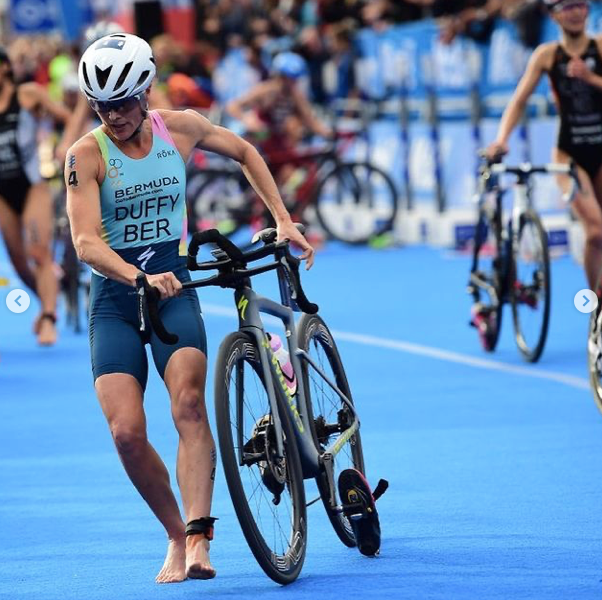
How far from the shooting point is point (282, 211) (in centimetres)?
678

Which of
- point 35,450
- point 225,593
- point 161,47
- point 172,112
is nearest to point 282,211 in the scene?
point 172,112

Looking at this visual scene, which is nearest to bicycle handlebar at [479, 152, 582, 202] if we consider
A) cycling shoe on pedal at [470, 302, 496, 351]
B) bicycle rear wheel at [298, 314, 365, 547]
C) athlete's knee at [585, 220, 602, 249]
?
athlete's knee at [585, 220, 602, 249]

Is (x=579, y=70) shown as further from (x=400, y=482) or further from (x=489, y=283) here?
(x=400, y=482)

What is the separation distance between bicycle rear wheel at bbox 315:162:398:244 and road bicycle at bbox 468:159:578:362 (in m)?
8.63

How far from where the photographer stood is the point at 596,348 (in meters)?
9.12

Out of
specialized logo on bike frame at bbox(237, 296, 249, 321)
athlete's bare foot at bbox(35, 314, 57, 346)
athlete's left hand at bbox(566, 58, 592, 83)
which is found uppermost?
specialized logo on bike frame at bbox(237, 296, 249, 321)

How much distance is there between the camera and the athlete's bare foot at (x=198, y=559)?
6.14m

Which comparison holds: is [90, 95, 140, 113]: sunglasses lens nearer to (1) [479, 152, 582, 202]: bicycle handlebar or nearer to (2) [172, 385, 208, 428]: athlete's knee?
(2) [172, 385, 208, 428]: athlete's knee

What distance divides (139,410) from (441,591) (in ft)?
4.01

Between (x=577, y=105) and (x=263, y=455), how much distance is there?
21.2ft

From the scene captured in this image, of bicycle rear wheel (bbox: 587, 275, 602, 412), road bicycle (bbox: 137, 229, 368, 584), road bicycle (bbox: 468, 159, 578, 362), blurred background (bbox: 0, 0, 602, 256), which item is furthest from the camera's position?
blurred background (bbox: 0, 0, 602, 256)

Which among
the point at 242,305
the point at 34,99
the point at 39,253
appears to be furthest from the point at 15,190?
the point at 242,305

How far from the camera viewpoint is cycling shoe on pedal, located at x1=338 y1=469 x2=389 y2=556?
6.55 m

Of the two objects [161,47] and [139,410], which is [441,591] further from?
[161,47]
